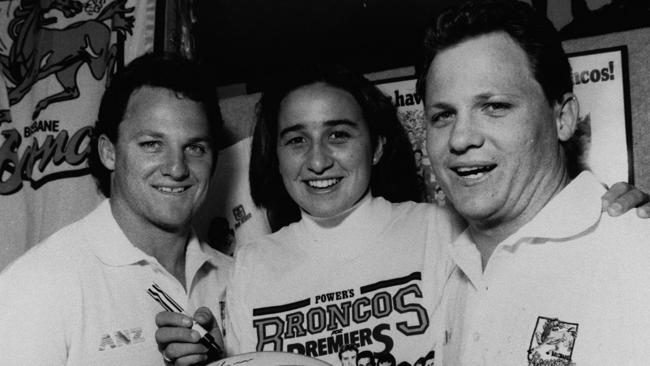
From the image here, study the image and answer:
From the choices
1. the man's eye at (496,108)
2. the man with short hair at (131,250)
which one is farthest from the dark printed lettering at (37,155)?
the man's eye at (496,108)

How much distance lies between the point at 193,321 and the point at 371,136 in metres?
0.76

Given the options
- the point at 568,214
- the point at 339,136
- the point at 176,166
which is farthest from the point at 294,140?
the point at 568,214

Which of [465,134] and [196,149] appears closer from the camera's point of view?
[465,134]

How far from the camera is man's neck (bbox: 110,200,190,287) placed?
1799 mm

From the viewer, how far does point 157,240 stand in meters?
1.83

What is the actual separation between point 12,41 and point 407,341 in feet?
6.32

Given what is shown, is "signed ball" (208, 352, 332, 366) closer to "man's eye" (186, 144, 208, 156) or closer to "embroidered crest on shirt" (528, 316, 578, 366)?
"embroidered crest on shirt" (528, 316, 578, 366)

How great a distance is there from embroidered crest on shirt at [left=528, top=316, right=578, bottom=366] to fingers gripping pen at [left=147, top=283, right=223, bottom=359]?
71 cm

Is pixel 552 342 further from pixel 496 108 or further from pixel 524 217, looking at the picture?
pixel 496 108

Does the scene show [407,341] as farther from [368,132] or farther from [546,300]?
[368,132]

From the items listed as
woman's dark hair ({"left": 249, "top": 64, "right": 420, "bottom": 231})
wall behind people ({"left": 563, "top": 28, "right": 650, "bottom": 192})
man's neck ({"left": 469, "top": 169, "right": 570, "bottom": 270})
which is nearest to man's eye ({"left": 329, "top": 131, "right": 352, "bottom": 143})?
woman's dark hair ({"left": 249, "top": 64, "right": 420, "bottom": 231})

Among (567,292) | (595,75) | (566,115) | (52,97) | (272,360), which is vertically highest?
(52,97)

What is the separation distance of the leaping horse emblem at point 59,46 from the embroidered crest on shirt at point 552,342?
1.75 metres

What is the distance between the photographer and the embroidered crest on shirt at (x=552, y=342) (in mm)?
1166
